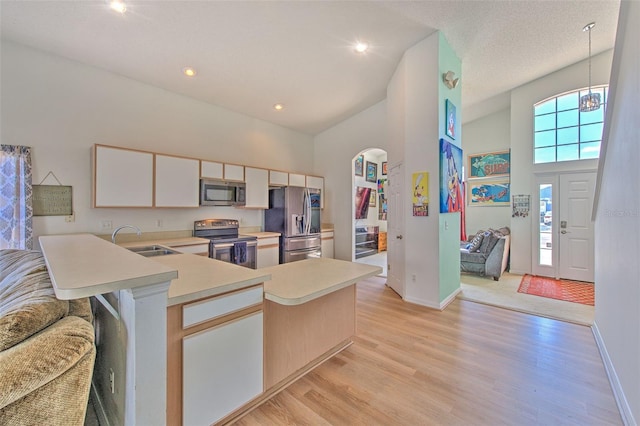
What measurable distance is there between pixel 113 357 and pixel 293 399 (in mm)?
1066

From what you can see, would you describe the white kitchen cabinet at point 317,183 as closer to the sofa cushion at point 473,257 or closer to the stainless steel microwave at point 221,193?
the stainless steel microwave at point 221,193

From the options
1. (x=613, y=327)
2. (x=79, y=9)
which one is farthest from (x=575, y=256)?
(x=79, y=9)

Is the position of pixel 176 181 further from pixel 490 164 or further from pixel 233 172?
pixel 490 164

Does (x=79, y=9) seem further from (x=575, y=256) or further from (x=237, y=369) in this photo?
(x=575, y=256)

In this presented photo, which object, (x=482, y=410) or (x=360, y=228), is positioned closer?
(x=482, y=410)

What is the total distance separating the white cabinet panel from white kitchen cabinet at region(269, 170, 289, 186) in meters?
3.65

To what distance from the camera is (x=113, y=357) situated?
1.38 metres

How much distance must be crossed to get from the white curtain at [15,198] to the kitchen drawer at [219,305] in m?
3.01

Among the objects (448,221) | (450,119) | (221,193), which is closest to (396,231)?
(448,221)

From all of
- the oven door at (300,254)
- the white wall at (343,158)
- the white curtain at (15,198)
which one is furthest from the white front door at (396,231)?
the white curtain at (15,198)

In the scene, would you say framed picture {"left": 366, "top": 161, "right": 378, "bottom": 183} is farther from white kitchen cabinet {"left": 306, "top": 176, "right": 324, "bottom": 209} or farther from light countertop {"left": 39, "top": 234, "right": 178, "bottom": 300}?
light countertop {"left": 39, "top": 234, "right": 178, "bottom": 300}

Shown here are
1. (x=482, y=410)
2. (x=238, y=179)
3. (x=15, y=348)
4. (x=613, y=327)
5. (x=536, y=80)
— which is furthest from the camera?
(x=536, y=80)

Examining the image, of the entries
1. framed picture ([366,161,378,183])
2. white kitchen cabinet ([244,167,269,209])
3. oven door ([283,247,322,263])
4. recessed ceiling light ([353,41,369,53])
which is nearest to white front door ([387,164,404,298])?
recessed ceiling light ([353,41,369,53])

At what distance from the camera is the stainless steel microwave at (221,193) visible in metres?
4.04
